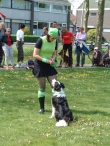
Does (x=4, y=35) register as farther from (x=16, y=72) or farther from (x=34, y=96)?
(x=34, y=96)

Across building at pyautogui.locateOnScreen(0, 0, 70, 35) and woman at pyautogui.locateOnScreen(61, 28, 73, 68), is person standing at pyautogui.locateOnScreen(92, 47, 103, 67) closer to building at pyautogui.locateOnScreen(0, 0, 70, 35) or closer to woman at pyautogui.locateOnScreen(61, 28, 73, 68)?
woman at pyautogui.locateOnScreen(61, 28, 73, 68)

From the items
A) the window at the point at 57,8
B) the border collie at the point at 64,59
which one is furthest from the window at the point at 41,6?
the border collie at the point at 64,59

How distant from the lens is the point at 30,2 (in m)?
50.5

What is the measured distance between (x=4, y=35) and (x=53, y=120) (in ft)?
26.0

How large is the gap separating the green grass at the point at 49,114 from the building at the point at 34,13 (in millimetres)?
36178

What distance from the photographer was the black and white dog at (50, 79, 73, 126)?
24.0 feet

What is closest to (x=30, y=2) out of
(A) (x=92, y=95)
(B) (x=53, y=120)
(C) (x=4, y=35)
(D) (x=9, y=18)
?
(D) (x=9, y=18)

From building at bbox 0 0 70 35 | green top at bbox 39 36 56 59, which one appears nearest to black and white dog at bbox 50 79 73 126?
green top at bbox 39 36 56 59

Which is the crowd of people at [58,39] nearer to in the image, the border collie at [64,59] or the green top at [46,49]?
the border collie at [64,59]

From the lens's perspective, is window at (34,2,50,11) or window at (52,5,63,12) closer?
window at (34,2,50,11)

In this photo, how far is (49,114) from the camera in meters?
8.34

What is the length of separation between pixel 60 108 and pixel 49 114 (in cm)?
97

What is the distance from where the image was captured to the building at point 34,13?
49.0 meters

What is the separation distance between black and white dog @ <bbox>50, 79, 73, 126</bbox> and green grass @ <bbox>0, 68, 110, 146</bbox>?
0.50 ft
